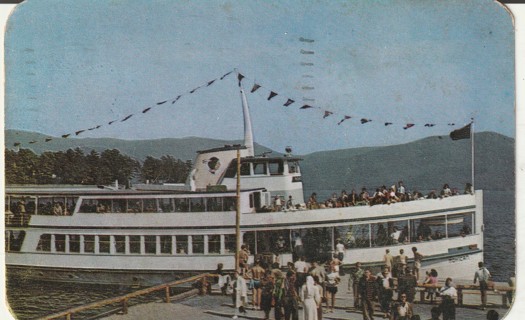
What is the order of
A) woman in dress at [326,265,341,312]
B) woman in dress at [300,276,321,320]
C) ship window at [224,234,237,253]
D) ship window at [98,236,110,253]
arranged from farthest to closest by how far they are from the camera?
ship window at [98,236,110,253] → ship window at [224,234,237,253] → woman in dress at [326,265,341,312] → woman in dress at [300,276,321,320]

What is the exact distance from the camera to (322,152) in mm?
6176

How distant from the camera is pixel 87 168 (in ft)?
20.8

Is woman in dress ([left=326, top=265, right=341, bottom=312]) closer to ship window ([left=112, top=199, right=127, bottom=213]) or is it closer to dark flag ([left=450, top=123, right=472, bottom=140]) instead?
dark flag ([left=450, top=123, right=472, bottom=140])

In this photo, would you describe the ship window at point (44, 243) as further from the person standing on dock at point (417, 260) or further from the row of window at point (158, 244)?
the person standing on dock at point (417, 260)

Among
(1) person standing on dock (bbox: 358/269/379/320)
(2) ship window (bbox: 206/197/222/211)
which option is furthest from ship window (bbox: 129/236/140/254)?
(1) person standing on dock (bbox: 358/269/379/320)

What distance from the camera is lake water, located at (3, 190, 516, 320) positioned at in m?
6.21

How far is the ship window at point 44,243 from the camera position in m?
6.45

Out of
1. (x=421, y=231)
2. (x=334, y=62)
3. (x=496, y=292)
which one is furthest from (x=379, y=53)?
(x=496, y=292)

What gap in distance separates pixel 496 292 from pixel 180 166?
3.24 m

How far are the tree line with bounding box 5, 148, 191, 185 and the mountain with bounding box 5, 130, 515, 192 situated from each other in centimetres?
7

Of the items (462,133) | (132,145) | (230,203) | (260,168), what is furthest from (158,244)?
(462,133)

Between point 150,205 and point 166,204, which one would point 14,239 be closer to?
point 150,205

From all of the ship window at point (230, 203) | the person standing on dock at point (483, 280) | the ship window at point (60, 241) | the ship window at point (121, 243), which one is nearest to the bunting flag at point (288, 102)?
the ship window at point (230, 203)
